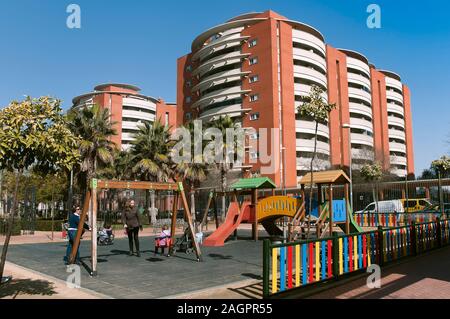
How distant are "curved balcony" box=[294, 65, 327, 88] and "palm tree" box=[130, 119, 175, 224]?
31604 millimetres

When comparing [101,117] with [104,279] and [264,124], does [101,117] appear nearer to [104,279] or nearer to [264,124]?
[104,279]

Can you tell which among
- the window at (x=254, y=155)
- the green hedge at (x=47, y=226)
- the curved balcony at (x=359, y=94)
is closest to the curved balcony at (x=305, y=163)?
the window at (x=254, y=155)

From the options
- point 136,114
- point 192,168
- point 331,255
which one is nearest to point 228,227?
point 331,255

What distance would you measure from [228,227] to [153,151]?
1820 centimetres

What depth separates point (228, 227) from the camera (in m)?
18.0

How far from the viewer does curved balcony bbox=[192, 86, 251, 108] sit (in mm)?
59731

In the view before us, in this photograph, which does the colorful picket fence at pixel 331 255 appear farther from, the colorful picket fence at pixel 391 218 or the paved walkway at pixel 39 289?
the colorful picket fence at pixel 391 218

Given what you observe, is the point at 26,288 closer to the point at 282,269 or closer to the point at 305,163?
the point at 282,269

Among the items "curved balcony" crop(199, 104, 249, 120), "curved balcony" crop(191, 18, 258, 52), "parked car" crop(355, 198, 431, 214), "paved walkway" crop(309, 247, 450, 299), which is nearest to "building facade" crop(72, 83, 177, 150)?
"curved balcony" crop(191, 18, 258, 52)

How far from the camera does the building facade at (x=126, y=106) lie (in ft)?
283

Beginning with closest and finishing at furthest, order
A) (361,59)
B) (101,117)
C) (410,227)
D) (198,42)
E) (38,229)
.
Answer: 1. (410,227)
2. (101,117)
3. (38,229)
4. (198,42)
5. (361,59)

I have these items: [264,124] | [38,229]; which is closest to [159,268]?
[38,229]

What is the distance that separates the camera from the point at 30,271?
10.3 meters
